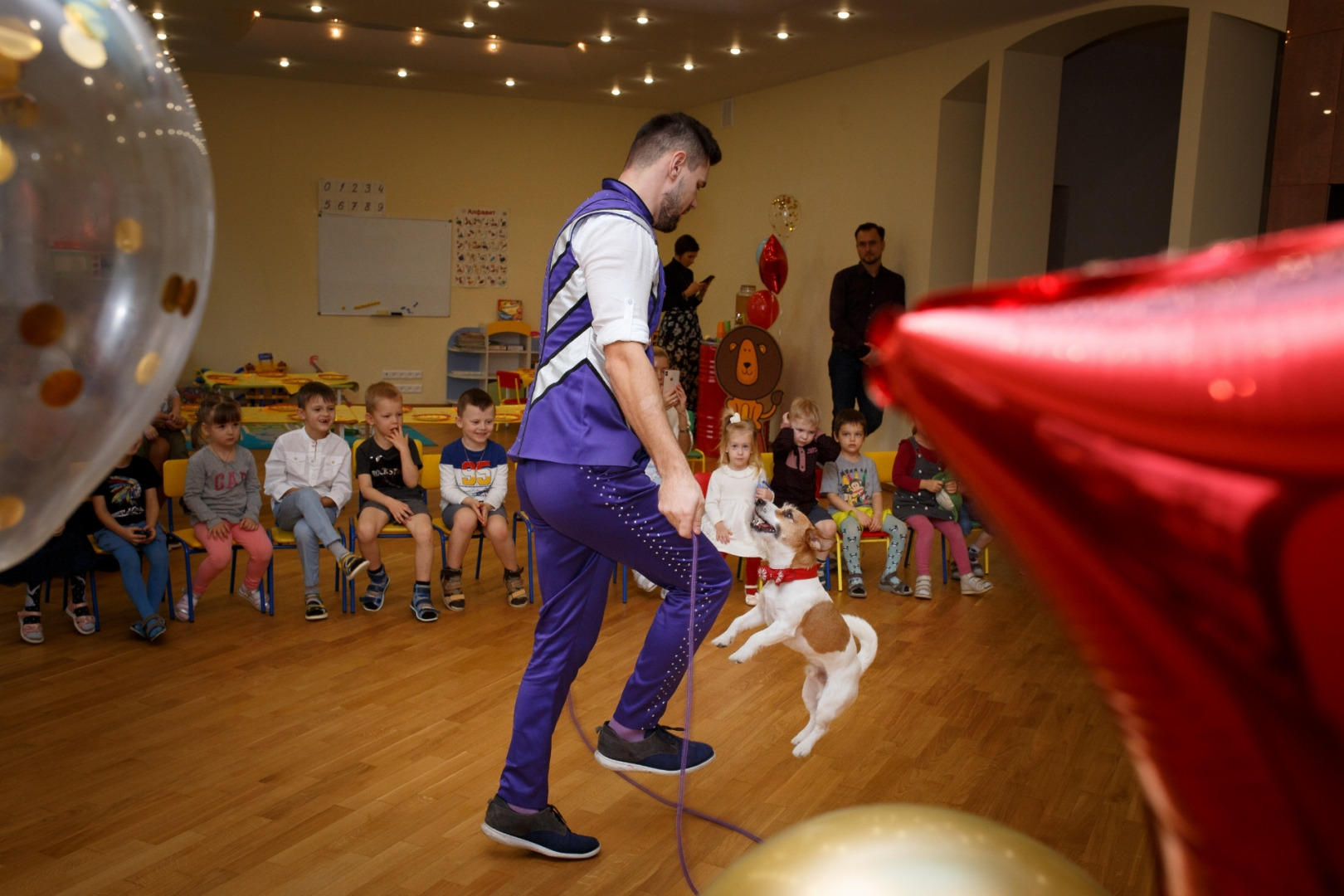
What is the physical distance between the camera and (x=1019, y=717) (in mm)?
3355

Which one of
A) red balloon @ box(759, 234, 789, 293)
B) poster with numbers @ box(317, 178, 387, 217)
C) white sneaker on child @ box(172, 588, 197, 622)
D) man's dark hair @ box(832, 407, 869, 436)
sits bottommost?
white sneaker on child @ box(172, 588, 197, 622)

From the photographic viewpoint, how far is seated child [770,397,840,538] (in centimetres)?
474

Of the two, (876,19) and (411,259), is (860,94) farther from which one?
(411,259)

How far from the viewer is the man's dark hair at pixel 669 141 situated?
2.28m

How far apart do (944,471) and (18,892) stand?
13.2ft

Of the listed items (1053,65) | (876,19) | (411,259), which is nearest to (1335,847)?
(876,19)

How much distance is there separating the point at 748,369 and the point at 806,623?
4.29m

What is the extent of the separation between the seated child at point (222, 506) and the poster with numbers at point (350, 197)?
681cm

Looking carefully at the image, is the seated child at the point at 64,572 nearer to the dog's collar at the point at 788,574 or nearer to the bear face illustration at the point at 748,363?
the dog's collar at the point at 788,574

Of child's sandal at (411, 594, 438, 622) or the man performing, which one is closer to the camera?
the man performing

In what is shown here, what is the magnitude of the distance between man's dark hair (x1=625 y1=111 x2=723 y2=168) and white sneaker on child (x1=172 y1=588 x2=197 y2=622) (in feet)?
9.09

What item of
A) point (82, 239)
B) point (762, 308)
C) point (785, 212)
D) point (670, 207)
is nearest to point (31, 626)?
point (670, 207)

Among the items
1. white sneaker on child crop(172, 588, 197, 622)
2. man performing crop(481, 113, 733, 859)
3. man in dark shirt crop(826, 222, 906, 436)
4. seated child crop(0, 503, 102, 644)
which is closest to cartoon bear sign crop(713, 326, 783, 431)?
man in dark shirt crop(826, 222, 906, 436)

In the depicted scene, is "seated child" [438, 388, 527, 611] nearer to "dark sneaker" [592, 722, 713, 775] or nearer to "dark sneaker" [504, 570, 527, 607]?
"dark sneaker" [504, 570, 527, 607]
